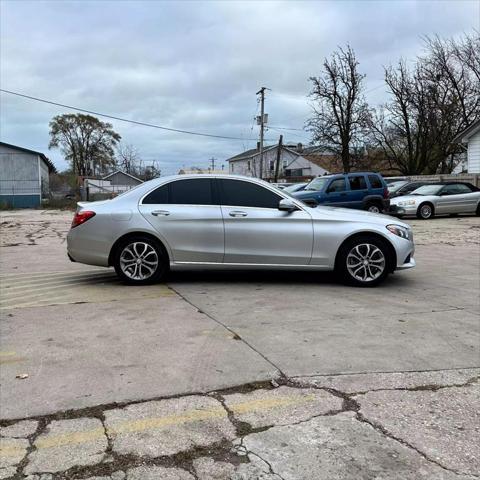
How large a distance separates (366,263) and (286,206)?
54.9 inches

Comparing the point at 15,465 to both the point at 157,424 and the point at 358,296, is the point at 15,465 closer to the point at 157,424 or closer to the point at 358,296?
the point at 157,424

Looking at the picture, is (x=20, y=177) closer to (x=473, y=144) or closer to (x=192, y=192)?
(x=473, y=144)

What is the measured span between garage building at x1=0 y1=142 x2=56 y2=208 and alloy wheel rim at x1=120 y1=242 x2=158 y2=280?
43.3m

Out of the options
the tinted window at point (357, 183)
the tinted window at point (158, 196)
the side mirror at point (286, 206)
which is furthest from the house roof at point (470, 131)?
the tinted window at point (158, 196)

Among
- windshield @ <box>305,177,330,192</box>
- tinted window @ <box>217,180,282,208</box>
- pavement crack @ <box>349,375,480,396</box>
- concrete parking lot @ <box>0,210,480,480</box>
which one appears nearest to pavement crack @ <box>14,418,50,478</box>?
concrete parking lot @ <box>0,210,480,480</box>

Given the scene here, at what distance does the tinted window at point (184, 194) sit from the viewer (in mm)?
8188

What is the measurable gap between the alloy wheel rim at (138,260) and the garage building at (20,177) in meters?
43.3

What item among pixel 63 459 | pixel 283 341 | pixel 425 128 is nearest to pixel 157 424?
pixel 63 459

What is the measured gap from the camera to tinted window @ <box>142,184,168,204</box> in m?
8.19

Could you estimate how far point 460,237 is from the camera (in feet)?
51.5

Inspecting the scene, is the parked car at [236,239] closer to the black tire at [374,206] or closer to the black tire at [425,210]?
the black tire at [374,206]

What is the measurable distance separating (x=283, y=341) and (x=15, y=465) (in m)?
2.74

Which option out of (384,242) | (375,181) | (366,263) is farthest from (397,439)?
(375,181)

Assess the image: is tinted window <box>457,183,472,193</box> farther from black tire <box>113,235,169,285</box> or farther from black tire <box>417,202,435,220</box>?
black tire <box>113,235,169,285</box>
